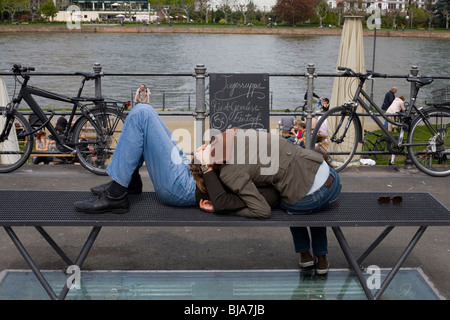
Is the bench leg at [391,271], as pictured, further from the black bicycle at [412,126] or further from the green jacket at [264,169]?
the black bicycle at [412,126]

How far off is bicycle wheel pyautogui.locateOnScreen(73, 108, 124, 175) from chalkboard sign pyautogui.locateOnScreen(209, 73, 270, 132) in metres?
1.15

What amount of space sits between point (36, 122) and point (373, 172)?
384 centimetres

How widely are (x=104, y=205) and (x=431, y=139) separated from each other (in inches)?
181

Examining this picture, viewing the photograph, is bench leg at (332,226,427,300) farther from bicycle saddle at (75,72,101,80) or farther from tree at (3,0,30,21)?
tree at (3,0,30,21)

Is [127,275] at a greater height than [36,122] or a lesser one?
lesser

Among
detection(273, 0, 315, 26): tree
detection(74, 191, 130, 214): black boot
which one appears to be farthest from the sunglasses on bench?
detection(273, 0, 315, 26): tree

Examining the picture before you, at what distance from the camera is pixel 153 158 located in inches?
157

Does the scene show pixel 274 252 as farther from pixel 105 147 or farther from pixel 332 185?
pixel 105 147

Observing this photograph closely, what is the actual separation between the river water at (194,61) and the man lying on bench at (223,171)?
25.5 meters

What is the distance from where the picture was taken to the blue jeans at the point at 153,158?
3902 millimetres

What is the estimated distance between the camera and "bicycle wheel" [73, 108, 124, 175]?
6973mm

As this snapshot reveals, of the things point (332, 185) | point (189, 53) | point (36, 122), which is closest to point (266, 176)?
point (332, 185)

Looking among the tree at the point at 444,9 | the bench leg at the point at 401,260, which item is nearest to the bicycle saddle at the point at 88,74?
the bench leg at the point at 401,260
